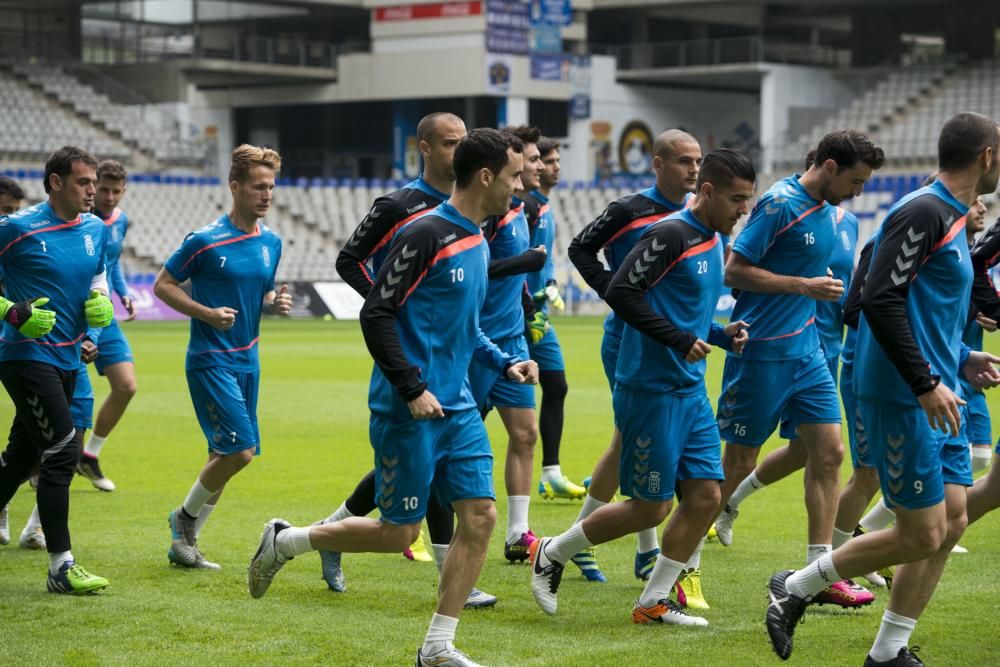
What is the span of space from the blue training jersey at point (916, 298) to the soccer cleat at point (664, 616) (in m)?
1.54

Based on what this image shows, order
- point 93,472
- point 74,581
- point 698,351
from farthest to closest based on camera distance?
point 93,472 < point 74,581 < point 698,351

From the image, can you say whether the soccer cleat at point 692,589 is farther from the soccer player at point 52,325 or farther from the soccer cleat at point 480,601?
the soccer player at point 52,325

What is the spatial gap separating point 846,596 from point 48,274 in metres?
4.44

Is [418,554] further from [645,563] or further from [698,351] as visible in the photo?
[698,351]

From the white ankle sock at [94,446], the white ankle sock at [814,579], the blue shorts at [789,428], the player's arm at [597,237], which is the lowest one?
the white ankle sock at [94,446]

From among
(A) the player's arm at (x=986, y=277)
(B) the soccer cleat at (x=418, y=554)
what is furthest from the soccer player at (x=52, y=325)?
(A) the player's arm at (x=986, y=277)

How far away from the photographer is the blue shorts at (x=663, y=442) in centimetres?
642

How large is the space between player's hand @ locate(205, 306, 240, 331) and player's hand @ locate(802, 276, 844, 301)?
116 inches

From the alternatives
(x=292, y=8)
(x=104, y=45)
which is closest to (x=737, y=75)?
(x=292, y=8)

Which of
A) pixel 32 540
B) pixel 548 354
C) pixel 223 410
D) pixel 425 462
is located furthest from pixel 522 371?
pixel 32 540

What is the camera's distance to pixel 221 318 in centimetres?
744

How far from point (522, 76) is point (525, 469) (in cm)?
4092

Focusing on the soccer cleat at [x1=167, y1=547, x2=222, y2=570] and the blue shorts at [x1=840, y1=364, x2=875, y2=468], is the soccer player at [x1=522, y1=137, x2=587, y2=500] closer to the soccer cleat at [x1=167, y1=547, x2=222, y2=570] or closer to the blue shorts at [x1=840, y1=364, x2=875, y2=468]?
the blue shorts at [x1=840, y1=364, x2=875, y2=468]

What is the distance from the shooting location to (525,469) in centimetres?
820
